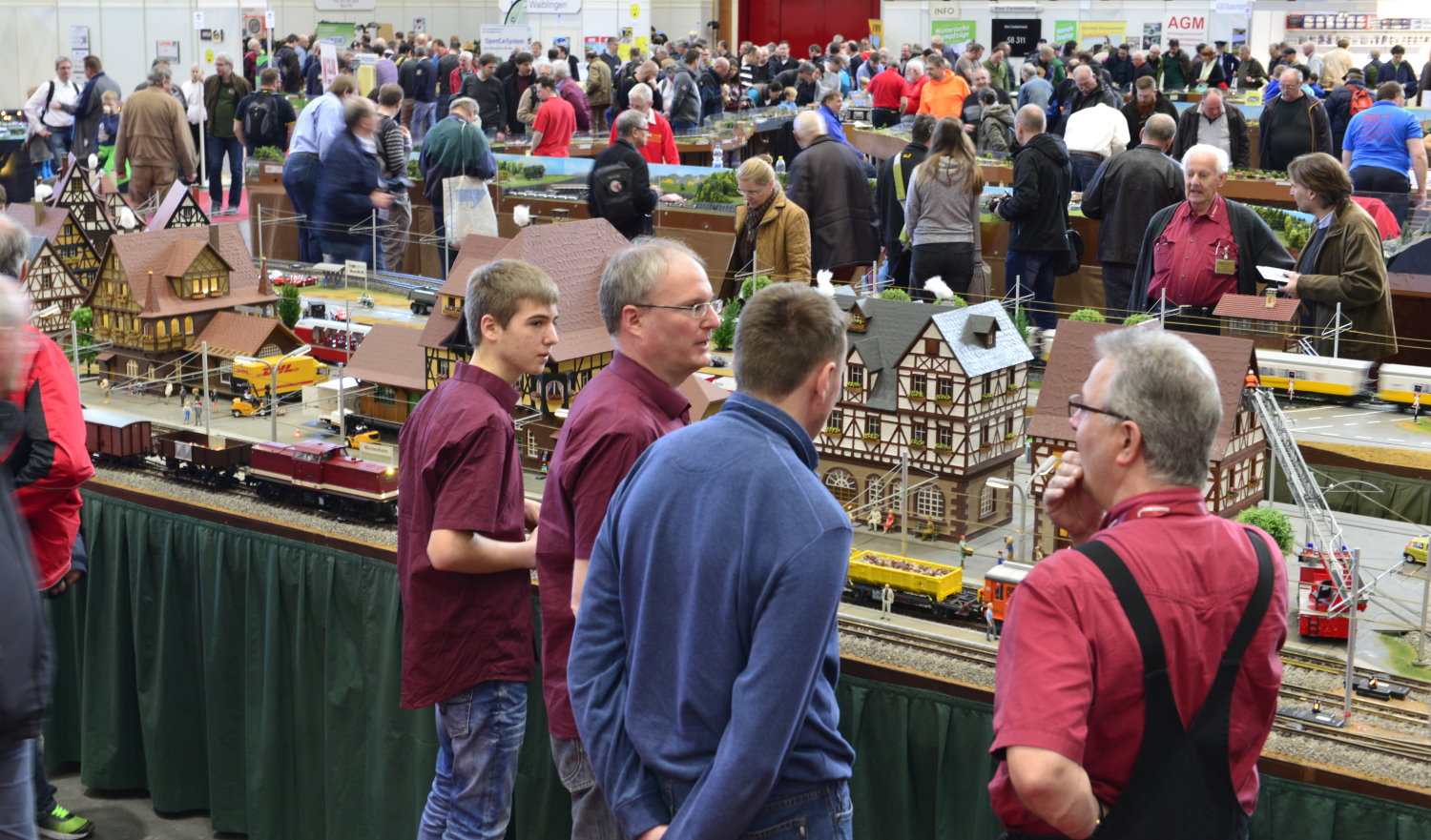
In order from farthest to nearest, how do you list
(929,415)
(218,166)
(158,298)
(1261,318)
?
(218,166), (158,298), (1261,318), (929,415)

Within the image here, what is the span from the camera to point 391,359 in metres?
6.16

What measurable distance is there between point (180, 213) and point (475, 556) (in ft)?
17.0

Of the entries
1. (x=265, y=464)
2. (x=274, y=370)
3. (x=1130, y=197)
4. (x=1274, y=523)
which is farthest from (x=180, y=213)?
(x=1274, y=523)

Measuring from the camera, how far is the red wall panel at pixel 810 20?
40312mm

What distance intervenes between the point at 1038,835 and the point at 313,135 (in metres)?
10.4

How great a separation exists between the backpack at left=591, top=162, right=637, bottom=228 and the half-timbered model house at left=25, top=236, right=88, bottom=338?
3444 millimetres

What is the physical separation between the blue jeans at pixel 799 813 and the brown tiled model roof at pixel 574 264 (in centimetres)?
302

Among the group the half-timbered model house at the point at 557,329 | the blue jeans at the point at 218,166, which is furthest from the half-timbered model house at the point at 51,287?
the blue jeans at the point at 218,166

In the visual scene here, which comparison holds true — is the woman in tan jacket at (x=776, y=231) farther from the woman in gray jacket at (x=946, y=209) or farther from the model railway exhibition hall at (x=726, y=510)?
the woman in gray jacket at (x=946, y=209)

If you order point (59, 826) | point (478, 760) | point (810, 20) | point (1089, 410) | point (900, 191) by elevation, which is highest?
point (810, 20)

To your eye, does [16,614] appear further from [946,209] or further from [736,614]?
[946,209]

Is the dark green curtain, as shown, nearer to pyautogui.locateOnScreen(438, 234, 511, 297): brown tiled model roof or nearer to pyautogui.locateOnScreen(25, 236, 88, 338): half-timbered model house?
pyautogui.locateOnScreen(438, 234, 511, 297): brown tiled model roof

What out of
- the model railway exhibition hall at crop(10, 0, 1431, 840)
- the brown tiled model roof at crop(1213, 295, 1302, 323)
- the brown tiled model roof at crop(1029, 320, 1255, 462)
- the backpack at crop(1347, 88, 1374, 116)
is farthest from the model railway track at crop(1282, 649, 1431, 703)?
the backpack at crop(1347, 88, 1374, 116)

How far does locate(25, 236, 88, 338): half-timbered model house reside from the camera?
7551mm
